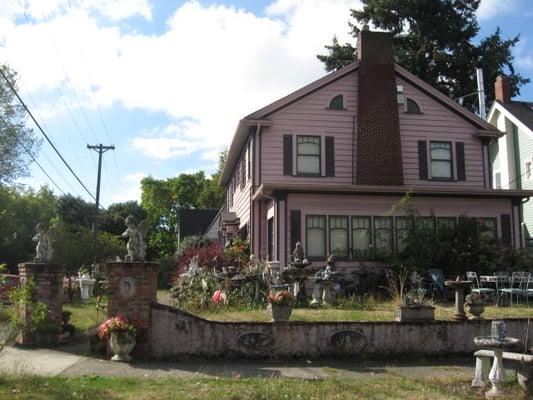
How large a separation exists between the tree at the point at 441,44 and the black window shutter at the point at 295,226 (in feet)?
69.2

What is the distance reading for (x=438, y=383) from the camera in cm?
809

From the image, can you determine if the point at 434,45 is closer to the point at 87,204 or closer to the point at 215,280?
the point at 215,280

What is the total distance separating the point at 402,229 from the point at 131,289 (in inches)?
432

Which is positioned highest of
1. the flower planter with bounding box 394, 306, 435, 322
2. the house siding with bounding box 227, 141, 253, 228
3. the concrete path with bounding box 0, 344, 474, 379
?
the house siding with bounding box 227, 141, 253, 228

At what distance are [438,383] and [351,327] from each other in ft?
7.12

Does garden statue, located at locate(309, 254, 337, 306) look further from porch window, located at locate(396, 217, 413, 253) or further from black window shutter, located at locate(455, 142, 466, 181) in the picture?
black window shutter, located at locate(455, 142, 466, 181)

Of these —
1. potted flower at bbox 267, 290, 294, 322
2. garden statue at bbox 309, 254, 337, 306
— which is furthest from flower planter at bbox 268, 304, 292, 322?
garden statue at bbox 309, 254, 337, 306

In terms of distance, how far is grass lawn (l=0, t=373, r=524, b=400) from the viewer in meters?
6.92

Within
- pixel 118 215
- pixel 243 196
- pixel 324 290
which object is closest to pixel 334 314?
pixel 324 290

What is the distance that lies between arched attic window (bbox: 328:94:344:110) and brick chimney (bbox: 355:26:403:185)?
2.05 feet

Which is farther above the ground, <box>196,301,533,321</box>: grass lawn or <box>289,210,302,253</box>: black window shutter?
<box>289,210,302,253</box>: black window shutter

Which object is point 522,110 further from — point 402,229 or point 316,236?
point 316,236

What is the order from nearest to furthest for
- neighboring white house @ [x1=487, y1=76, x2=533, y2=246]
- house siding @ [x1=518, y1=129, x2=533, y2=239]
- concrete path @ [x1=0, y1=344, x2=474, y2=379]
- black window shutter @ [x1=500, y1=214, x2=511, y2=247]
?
concrete path @ [x1=0, y1=344, x2=474, y2=379]
black window shutter @ [x1=500, y1=214, x2=511, y2=247]
house siding @ [x1=518, y1=129, x2=533, y2=239]
neighboring white house @ [x1=487, y1=76, x2=533, y2=246]

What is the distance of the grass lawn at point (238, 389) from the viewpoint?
6918mm
